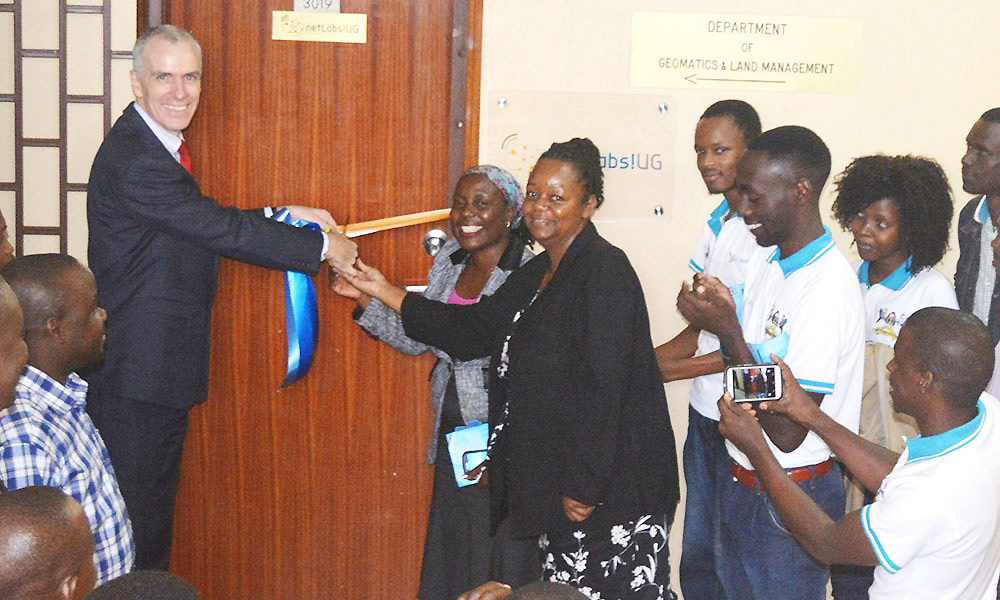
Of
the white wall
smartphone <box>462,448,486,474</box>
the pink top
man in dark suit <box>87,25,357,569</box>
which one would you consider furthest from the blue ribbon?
smartphone <box>462,448,486,474</box>

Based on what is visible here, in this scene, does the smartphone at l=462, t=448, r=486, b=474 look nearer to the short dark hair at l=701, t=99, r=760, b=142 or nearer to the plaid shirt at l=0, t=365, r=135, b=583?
the plaid shirt at l=0, t=365, r=135, b=583

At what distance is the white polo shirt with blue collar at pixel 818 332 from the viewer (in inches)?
105

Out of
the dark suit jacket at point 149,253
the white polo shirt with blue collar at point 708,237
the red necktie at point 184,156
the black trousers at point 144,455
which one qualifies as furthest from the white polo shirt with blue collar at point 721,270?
the red necktie at point 184,156

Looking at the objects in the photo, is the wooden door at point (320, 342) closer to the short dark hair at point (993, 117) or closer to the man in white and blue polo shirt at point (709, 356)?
the man in white and blue polo shirt at point (709, 356)

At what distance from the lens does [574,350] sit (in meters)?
2.92

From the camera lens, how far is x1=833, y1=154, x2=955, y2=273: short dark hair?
3.18 m

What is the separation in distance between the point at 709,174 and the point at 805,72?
72 centimetres

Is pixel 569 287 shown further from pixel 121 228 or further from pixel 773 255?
pixel 121 228

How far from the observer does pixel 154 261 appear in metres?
3.53

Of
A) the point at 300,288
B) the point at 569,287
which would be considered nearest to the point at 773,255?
the point at 569,287

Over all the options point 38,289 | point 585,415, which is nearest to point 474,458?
Answer: point 585,415

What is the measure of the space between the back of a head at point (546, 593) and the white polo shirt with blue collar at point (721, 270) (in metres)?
1.83

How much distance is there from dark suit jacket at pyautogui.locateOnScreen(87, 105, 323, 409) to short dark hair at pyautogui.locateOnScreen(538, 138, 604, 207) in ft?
3.78

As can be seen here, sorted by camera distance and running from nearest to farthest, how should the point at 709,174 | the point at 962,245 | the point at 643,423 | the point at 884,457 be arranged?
1. the point at 884,457
2. the point at 643,423
3. the point at 962,245
4. the point at 709,174
